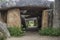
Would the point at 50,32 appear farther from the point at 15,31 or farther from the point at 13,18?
the point at 13,18

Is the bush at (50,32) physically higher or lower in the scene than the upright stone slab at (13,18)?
lower

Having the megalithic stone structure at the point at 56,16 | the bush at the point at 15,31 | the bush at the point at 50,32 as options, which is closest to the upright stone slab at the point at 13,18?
the bush at the point at 15,31

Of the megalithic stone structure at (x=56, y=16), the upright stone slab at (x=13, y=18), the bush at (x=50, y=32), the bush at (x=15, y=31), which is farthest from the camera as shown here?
the upright stone slab at (x=13, y=18)

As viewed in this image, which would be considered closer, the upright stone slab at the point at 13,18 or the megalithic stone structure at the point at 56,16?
the megalithic stone structure at the point at 56,16

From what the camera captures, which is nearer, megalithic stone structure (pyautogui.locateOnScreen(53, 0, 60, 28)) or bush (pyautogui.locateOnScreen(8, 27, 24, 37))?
bush (pyautogui.locateOnScreen(8, 27, 24, 37))

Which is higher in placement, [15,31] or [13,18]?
[13,18]

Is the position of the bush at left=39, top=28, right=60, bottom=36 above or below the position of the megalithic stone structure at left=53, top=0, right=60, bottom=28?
below

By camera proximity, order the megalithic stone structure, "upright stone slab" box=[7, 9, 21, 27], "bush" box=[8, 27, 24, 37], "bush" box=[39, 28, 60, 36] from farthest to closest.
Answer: "upright stone slab" box=[7, 9, 21, 27] → the megalithic stone structure → "bush" box=[8, 27, 24, 37] → "bush" box=[39, 28, 60, 36]

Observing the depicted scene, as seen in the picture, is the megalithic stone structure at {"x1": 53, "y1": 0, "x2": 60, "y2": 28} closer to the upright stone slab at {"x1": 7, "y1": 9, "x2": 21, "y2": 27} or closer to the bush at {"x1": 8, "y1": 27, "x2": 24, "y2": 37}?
the bush at {"x1": 8, "y1": 27, "x2": 24, "y2": 37}

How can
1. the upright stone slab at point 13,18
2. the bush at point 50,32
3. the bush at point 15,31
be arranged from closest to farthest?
the bush at point 50,32
the bush at point 15,31
the upright stone slab at point 13,18

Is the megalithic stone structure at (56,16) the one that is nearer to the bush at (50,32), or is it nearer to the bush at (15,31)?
the bush at (50,32)

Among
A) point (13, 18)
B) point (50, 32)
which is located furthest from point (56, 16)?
point (13, 18)

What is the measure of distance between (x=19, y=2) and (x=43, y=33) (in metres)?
2.28

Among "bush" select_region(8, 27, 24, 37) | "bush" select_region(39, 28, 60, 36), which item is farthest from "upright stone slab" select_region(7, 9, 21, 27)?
"bush" select_region(39, 28, 60, 36)
